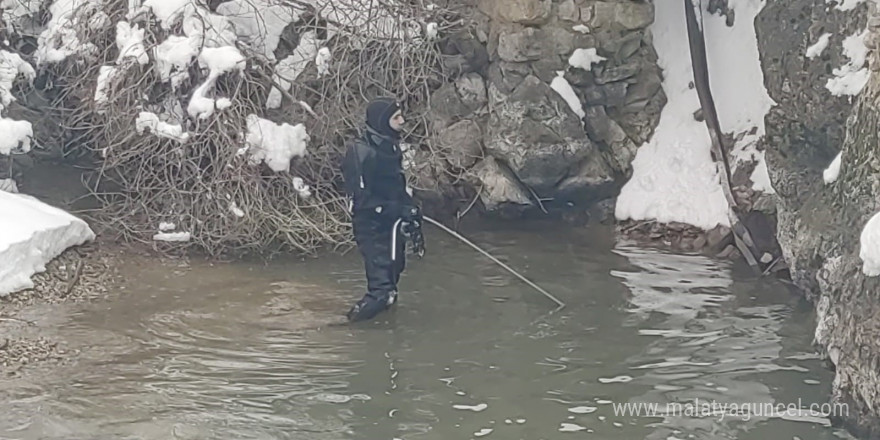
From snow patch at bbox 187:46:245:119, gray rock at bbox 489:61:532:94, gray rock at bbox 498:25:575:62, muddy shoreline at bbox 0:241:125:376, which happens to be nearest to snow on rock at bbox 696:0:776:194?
gray rock at bbox 498:25:575:62

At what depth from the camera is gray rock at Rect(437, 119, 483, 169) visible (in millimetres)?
Answer: 11617

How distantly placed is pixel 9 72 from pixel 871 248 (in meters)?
9.00

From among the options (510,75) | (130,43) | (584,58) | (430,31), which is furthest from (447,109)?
(130,43)

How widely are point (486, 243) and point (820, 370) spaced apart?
4.44 metres

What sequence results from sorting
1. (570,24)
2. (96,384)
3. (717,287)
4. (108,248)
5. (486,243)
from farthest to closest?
1. (570,24)
2. (486,243)
3. (108,248)
4. (717,287)
5. (96,384)

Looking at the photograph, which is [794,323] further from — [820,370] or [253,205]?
[253,205]

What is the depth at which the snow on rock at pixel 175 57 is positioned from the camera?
1017 centimetres

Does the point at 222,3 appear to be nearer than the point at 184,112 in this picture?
No

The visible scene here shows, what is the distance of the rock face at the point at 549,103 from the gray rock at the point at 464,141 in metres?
0.01

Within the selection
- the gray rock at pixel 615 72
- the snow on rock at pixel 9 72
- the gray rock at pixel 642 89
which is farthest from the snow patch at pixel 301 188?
the gray rock at pixel 642 89

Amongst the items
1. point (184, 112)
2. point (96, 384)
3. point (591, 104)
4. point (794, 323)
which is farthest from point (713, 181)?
point (96, 384)

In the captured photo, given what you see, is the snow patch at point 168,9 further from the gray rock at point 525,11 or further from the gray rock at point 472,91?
the gray rock at point 525,11

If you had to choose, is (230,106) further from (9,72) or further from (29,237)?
(9,72)

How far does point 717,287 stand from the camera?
29.6 ft
